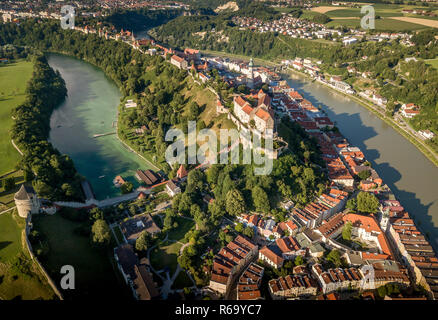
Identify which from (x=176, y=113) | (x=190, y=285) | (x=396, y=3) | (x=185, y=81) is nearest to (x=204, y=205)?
(x=190, y=285)

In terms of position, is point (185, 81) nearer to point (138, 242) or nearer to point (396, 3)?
point (138, 242)

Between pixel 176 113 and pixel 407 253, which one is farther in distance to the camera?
pixel 176 113

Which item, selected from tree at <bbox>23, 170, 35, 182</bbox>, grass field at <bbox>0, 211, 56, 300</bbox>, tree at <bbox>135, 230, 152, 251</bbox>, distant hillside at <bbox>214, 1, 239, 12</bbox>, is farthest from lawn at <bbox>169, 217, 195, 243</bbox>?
distant hillside at <bbox>214, 1, 239, 12</bbox>

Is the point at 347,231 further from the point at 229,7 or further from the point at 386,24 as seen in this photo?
the point at 229,7

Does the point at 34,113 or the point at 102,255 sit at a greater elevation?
the point at 34,113

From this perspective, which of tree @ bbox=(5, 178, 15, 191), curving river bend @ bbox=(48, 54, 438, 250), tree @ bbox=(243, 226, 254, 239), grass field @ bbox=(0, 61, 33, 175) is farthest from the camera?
grass field @ bbox=(0, 61, 33, 175)

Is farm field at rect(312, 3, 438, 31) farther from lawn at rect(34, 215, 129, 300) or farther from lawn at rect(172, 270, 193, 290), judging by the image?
lawn at rect(34, 215, 129, 300)

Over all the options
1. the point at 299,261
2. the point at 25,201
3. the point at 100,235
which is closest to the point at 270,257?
the point at 299,261
